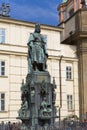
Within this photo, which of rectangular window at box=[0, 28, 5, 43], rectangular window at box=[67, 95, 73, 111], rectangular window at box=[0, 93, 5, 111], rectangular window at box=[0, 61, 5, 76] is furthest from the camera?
rectangular window at box=[67, 95, 73, 111]

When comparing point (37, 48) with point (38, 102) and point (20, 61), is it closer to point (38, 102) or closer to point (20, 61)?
point (38, 102)

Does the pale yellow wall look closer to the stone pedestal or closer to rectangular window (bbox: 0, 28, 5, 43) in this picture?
rectangular window (bbox: 0, 28, 5, 43)

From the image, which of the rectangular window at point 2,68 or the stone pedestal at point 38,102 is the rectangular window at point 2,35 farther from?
the stone pedestal at point 38,102

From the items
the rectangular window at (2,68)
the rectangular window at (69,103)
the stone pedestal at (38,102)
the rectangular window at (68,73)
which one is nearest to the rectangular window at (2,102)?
the rectangular window at (2,68)

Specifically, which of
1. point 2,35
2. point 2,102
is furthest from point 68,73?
point 2,102

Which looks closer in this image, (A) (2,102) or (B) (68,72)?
(A) (2,102)

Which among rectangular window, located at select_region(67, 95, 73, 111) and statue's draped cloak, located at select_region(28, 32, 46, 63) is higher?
statue's draped cloak, located at select_region(28, 32, 46, 63)

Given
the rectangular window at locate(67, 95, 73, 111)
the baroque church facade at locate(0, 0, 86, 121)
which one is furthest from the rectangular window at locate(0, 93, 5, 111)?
the rectangular window at locate(67, 95, 73, 111)

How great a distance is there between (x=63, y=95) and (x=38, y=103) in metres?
20.8

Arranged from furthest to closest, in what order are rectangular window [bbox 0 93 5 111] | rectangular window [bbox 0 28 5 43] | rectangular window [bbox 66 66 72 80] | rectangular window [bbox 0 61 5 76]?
rectangular window [bbox 66 66 72 80] < rectangular window [bbox 0 28 5 43] < rectangular window [bbox 0 61 5 76] < rectangular window [bbox 0 93 5 111]

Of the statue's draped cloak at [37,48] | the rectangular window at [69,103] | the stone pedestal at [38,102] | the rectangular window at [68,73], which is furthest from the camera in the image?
the rectangular window at [68,73]

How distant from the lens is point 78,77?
38.9 meters

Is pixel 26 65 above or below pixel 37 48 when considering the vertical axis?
below

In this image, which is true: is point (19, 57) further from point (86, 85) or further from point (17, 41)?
point (86, 85)
